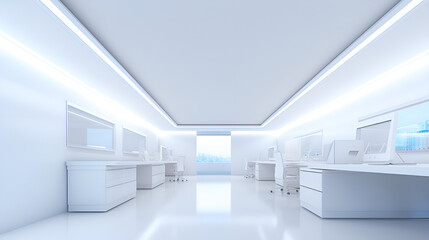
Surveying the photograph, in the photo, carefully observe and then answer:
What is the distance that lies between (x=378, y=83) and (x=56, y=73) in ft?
23.2

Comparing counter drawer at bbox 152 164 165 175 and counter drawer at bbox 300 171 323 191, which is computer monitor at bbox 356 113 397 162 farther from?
counter drawer at bbox 152 164 165 175

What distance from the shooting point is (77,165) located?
5.54 metres

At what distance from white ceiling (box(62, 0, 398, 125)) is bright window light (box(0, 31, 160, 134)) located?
1225 millimetres

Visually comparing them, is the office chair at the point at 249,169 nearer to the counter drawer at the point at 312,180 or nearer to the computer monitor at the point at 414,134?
the counter drawer at the point at 312,180

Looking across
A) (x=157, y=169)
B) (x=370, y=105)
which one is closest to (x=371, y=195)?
(x=370, y=105)

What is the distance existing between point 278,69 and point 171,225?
3.82 m

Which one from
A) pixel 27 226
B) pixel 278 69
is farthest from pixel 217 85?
pixel 27 226

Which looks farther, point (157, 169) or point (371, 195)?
point (157, 169)

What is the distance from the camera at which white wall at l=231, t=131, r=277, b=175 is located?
726 inches

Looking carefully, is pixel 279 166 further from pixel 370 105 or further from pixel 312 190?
pixel 312 190

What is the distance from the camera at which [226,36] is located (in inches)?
175

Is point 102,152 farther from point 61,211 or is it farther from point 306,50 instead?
point 306,50

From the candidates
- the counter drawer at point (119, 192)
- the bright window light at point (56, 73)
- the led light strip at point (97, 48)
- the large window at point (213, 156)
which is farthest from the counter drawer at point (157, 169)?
the large window at point (213, 156)

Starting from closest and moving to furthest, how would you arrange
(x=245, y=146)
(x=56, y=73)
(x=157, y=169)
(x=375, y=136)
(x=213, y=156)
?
(x=375, y=136)
(x=56, y=73)
(x=157, y=169)
(x=245, y=146)
(x=213, y=156)
